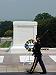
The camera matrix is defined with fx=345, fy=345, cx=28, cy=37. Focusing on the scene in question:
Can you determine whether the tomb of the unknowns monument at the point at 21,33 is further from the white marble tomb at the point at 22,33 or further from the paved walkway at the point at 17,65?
the paved walkway at the point at 17,65

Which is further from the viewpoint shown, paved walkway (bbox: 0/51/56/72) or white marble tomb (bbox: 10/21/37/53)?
white marble tomb (bbox: 10/21/37/53)

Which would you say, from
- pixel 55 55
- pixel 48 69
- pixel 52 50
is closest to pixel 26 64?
pixel 48 69

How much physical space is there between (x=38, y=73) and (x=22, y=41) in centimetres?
689

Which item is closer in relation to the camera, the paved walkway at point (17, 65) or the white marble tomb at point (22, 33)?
the paved walkway at point (17, 65)

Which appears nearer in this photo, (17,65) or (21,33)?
(17,65)

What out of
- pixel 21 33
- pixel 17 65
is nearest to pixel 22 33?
pixel 21 33

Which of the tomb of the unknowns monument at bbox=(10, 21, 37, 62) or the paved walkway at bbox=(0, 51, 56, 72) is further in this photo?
the tomb of the unknowns monument at bbox=(10, 21, 37, 62)

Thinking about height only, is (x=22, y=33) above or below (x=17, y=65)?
above

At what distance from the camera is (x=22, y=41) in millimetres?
18922

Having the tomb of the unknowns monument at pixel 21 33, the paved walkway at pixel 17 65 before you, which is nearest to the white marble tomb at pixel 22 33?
the tomb of the unknowns monument at pixel 21 33

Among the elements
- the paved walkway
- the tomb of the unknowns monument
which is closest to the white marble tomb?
the tomb of the unknowns monument

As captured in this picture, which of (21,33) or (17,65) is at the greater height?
(21,33)

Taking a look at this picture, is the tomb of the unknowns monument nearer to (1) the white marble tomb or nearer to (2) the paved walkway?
(1) the white marble tomb

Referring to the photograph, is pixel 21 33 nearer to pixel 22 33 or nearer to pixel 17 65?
pixel 22 33
